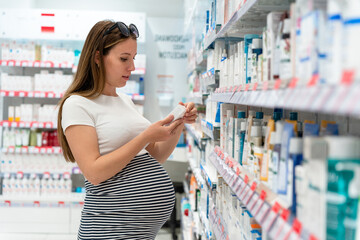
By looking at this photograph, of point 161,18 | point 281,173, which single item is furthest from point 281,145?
point 161,18

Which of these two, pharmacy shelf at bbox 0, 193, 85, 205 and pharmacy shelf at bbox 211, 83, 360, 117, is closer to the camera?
pharmacy shelf at bbox 211, 83, 360, 117

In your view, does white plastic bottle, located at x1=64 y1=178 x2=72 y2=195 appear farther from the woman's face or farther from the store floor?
the woman's face

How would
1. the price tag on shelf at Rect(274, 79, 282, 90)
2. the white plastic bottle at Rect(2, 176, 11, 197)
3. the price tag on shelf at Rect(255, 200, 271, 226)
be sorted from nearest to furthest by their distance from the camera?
1. the price tag on shelf at Rect(274, 79, 282, 90)
2. the price tag on shelf at Rect(255, 200, 271, 226)
3. the white plastic bottle at Rect(2, 176, 11, 197)

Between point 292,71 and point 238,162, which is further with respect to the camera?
point 238,162

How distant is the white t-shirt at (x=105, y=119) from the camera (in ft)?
6.06

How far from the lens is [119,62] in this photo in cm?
199

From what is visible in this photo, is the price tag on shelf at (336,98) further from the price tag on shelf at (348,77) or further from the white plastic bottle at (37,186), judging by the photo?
the white plastic bottle at (37,186)

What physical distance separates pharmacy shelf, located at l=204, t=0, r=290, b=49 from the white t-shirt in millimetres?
696

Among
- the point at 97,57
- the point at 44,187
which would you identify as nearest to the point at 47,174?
the point at 44,187

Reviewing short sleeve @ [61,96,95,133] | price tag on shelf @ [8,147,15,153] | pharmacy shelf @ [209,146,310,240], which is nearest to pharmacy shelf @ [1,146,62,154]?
price tag on shelf @ [8,147,15,153]

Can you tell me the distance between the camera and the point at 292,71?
1.09 meters

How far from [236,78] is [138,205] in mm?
791

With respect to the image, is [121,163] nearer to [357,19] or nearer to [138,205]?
[138,205]

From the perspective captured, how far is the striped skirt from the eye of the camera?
6.30 ft
